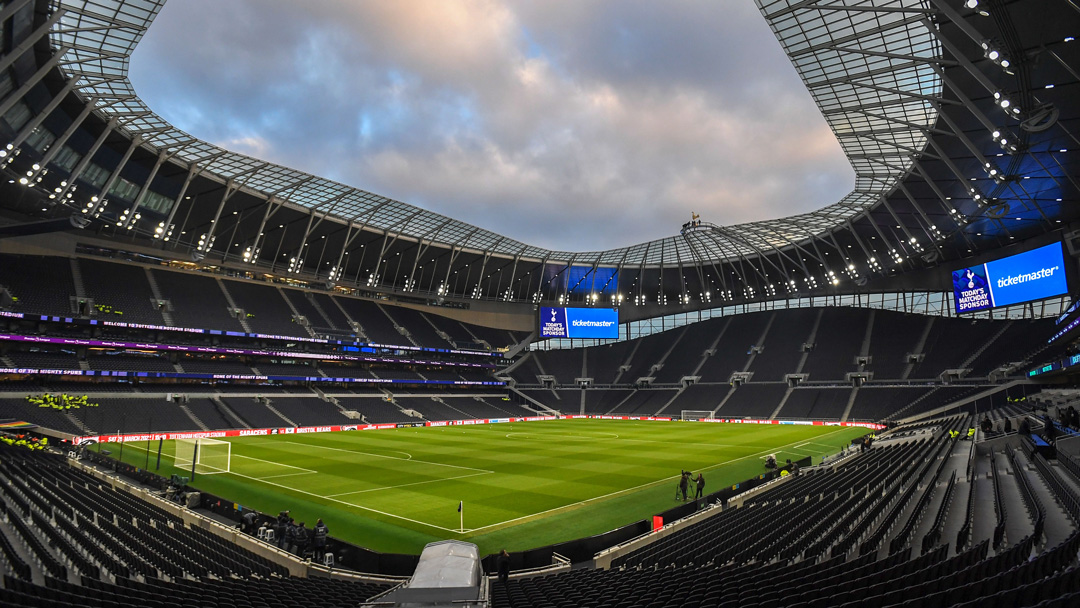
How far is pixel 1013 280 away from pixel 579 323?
5439 centimetres

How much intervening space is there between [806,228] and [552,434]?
Result: 38.0 metres

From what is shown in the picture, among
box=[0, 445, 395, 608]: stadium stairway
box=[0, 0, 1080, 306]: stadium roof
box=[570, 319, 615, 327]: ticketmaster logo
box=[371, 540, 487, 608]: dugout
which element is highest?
box=[0, 0, 1080, 306]: stadium roof

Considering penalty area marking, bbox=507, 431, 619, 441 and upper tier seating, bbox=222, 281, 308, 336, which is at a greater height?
upper tier seating, bbox=222, 281, 308, 336

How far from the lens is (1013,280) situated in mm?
48125

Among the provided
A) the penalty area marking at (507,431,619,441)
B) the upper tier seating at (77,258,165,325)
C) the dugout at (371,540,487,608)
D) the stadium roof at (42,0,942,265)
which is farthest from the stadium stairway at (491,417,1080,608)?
the upper tier seating at (77,258,165,325)

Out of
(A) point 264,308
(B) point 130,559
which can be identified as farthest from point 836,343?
(B) point 130,559

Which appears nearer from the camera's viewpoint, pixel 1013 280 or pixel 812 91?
pixel 812 91

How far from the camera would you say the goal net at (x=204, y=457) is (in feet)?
103

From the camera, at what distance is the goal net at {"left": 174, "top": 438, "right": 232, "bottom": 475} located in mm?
31469

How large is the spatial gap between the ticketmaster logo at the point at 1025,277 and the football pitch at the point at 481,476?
17.9 m

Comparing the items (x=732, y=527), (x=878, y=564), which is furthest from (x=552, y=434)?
(x=878, y=564)

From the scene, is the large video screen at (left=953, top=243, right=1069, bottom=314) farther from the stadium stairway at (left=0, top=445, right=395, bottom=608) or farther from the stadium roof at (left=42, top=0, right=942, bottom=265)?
the stadium stairway at (left=0, top=445, right=395, bottom=608)

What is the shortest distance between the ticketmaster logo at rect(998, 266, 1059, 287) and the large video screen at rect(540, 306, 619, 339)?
51.1 metres

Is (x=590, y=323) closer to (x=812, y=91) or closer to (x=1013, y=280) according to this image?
(x=1013, y=280)
